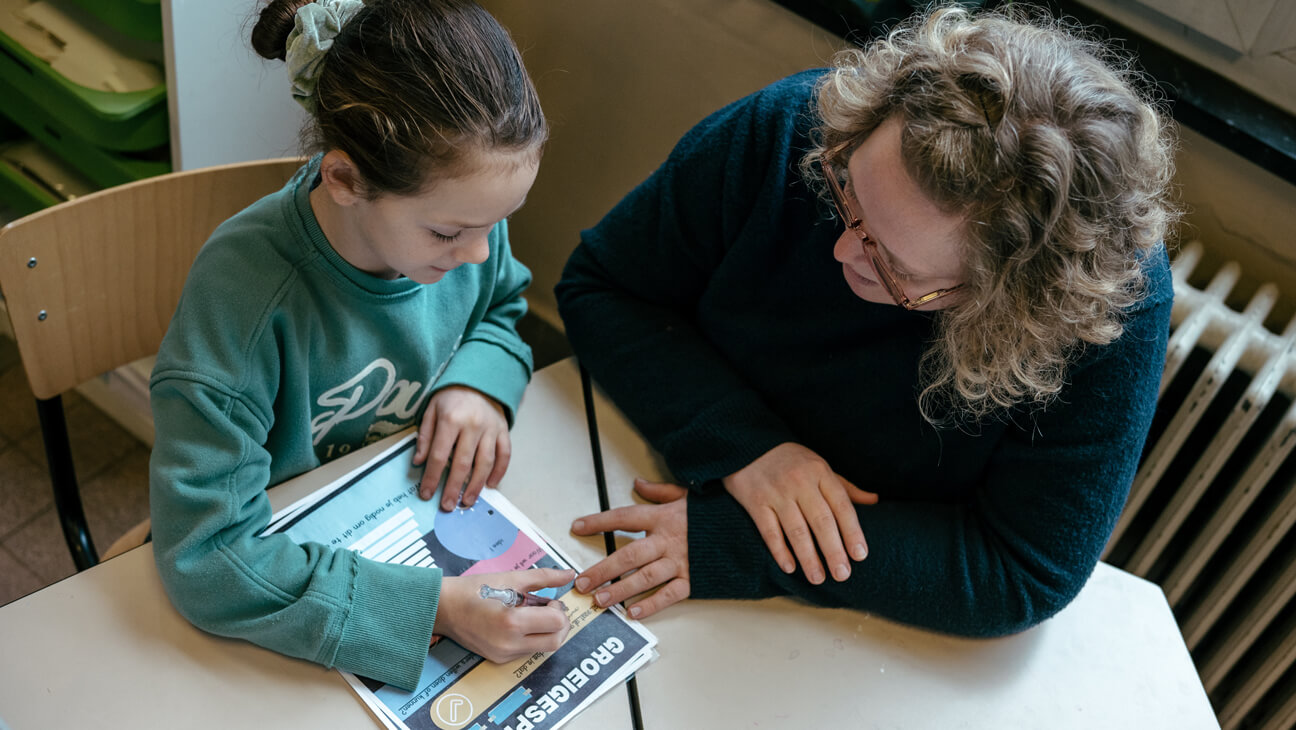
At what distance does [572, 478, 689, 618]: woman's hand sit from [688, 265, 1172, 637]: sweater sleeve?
2 centimetres

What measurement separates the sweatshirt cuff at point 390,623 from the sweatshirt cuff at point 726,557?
0.27 metres

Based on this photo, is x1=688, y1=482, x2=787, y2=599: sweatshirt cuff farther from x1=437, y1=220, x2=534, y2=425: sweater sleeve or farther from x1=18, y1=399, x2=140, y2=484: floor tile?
x1=18, y1=399, x2=140, y2=484: floor tile

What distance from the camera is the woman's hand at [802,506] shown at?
104 centimetres

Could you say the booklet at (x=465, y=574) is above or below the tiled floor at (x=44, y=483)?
above

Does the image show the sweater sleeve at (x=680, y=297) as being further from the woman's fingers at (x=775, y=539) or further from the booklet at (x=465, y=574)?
the booklet at (x=465, y=574)

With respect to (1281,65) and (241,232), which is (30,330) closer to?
(241,232)

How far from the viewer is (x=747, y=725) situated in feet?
3.09

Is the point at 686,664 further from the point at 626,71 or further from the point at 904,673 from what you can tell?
the point at 626,71

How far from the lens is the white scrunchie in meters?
0.89

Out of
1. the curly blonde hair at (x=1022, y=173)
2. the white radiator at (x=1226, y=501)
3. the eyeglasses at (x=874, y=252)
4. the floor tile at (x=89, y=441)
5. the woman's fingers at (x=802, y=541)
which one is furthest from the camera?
the floor tile at (x=89, y=441)

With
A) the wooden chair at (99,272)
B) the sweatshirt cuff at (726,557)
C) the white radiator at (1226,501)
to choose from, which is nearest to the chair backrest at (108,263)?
the wooden chair at (99,272)

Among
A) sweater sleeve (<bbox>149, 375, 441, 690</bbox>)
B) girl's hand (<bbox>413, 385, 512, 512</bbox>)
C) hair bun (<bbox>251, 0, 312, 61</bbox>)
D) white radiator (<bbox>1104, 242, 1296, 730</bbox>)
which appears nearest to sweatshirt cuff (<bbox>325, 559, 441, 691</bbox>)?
sweater sleeve (<bbox>149, 375, 441, 690</bbox>)

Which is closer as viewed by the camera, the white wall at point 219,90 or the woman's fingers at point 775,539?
the woman's fingers at point 775,539

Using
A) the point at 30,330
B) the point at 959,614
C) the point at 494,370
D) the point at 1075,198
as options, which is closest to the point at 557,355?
the point at 494,370
